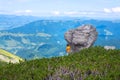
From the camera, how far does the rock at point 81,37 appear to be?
180 ft

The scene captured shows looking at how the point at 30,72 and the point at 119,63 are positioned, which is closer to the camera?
the point at 30,72

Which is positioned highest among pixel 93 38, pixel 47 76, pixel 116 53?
pixel 47 76

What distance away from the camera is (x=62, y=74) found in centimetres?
1678

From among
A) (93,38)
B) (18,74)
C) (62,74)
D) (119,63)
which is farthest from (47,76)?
(93,38)

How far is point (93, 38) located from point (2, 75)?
130 ft

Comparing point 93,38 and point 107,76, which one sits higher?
point 107,76

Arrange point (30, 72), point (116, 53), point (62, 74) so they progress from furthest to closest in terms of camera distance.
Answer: point (116, 53)
point (30, 72)
point (62, 74)

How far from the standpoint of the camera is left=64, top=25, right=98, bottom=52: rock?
54.9 meters

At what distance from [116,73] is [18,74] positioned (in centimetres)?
591

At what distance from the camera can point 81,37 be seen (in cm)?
5594

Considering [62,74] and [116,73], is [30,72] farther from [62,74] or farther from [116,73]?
[116,73]

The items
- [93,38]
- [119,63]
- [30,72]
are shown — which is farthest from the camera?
[93,38]

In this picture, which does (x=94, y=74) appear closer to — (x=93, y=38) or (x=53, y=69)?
(x=53, y=69)

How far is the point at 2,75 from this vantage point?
1855cm
